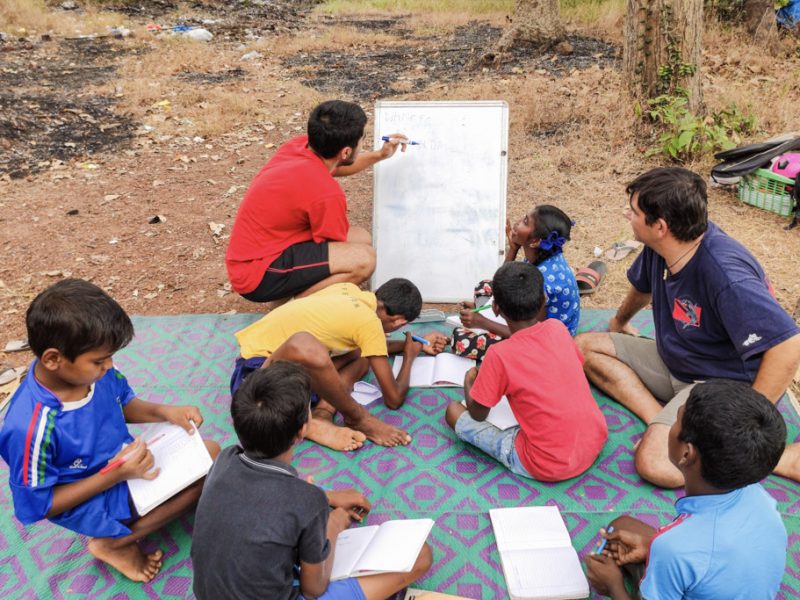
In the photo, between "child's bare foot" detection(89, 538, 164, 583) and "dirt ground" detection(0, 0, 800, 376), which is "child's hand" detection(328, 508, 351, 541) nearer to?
"child's bare foot" detection(89, 538, 164, 583)

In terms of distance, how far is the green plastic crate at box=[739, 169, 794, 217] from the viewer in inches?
198

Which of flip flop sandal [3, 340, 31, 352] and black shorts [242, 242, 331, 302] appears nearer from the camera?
black shorts [242, 242, 331, 302]

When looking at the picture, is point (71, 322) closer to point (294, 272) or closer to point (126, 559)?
point (126, 559)

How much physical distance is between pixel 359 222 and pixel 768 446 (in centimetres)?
411

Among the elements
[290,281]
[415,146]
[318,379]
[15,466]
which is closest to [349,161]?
[415,146]

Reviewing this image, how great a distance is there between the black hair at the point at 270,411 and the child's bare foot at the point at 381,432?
110 centimetres

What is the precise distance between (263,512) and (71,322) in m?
0.90

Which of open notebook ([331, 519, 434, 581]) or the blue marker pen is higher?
the blue marker pen

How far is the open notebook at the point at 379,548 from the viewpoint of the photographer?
2.22 metres

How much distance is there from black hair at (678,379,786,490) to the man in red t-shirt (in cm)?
242

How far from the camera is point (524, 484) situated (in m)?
2.85

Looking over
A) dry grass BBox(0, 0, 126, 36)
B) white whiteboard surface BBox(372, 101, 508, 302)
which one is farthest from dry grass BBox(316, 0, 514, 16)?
white whiteboard surface BBox(372, 101, 508, 302)

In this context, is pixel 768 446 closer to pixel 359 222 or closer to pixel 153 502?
pixel 153 502

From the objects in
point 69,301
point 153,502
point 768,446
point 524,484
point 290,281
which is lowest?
point 524,484
